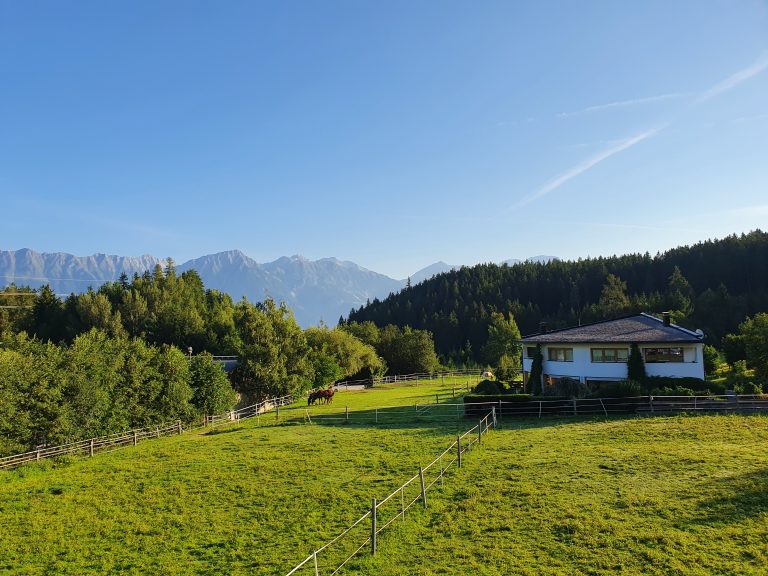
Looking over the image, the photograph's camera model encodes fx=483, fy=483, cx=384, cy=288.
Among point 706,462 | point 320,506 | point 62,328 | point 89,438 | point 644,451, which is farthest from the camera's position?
point 62,328

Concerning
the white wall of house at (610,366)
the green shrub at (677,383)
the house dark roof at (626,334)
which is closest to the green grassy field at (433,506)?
the green shrub at (677,383)

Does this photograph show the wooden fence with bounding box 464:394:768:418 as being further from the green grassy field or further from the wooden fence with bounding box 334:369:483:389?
the wooden fence with bounding box 334:369:483:389

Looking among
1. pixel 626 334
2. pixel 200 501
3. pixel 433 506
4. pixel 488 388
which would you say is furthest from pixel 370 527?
pixel 626 334

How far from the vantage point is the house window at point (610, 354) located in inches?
1494

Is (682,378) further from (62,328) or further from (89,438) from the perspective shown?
(62,328)

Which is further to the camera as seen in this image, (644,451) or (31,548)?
(644,451)

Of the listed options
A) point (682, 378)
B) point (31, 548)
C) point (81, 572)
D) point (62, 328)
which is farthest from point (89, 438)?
point (62, 328)

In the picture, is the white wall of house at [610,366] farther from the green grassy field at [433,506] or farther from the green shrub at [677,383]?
the green grassy field at [433,506]

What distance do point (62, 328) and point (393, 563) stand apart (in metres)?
90.3

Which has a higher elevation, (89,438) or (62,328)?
(62,328)

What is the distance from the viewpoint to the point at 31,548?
14180 mm

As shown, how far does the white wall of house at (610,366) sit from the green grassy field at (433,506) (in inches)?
386

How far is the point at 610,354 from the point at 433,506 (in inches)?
1112

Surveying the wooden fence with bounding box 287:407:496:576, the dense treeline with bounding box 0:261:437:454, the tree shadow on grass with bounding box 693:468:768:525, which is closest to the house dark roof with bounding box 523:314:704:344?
the tree shadow on grass with bounding box 693:468:768:525
